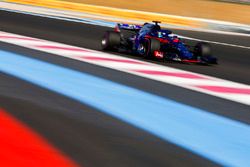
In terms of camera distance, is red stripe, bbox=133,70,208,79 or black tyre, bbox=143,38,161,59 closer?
red stripe, bbox=133,70,208,79

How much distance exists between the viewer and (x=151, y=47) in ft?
33.0

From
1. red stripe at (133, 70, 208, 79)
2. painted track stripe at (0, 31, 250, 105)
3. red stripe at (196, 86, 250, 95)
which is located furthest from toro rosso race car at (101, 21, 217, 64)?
red stripe at (196, 86, 250, 95)

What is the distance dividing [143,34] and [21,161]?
22.9 ft

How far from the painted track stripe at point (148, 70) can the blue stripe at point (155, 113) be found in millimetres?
1017

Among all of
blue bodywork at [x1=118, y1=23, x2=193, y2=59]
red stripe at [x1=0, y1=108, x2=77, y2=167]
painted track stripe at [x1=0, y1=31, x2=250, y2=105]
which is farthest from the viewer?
blue bodywork at [x1=118, y1=23, x2=193, y2=59]

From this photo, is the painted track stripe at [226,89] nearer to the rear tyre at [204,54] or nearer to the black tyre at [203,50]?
the rear tyre at [204,54]

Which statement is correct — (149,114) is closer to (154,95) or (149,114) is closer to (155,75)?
(154,95)

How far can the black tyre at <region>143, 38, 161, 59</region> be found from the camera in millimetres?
10055

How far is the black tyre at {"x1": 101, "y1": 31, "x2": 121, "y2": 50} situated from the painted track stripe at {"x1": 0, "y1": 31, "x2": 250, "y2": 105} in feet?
2.24

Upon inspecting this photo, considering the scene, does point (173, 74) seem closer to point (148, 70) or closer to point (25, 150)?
point (148, 70)

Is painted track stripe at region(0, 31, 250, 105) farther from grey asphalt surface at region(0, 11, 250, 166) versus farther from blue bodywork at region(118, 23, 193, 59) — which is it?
blue bodywork at region(118, 23, 193, 59)

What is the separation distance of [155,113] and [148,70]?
3046 mm

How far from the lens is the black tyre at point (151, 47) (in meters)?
10.1

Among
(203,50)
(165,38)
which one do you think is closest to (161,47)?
(165,38)
